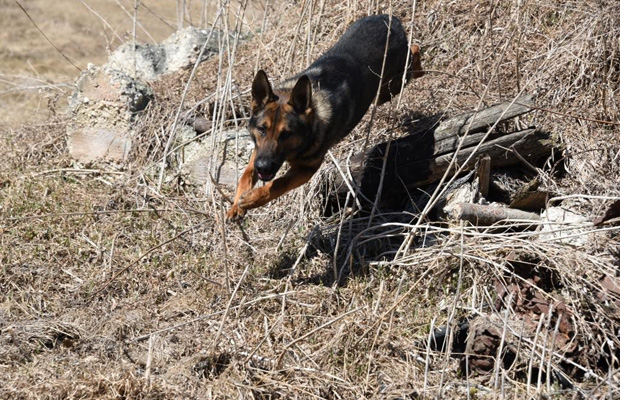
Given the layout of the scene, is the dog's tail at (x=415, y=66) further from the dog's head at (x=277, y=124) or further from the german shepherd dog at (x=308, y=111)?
the dog's head at (x=277, y=124)

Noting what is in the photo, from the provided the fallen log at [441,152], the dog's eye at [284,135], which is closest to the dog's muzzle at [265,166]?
the dog's eye at [284,135]

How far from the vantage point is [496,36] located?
7840mm

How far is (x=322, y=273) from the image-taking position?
5.81 metres

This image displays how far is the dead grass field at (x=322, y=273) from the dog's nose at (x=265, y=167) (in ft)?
1.20

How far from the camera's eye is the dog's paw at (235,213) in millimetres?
5316

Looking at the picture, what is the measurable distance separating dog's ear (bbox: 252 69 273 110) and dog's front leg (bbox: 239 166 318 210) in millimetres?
570

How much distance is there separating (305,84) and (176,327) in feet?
6.48

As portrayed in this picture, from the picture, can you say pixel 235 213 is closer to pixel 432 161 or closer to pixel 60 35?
pixel 432 161

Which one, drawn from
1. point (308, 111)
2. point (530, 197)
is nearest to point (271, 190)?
point (308, 111)

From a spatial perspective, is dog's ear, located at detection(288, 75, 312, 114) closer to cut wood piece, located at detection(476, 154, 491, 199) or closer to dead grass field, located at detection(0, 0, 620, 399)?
dead grass field, located at detection(0, 0, 620, 399)

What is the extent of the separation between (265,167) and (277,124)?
0.39 m

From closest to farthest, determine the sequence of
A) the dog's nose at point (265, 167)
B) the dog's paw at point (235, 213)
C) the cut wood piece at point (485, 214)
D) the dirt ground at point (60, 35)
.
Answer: the dog's nose at point (265, 167), the dog's paw at point (235, 213), the cut wood piece at point (485, 214), the dirt ground at point (60, 35)

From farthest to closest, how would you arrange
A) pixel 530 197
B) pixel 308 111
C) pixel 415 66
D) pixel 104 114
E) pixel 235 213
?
pixel 104 114 → pixel 415 66 → pixel 530 197 → pixel 308 111 → pixel 235 213

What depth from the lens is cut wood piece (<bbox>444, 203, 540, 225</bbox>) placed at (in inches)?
219
